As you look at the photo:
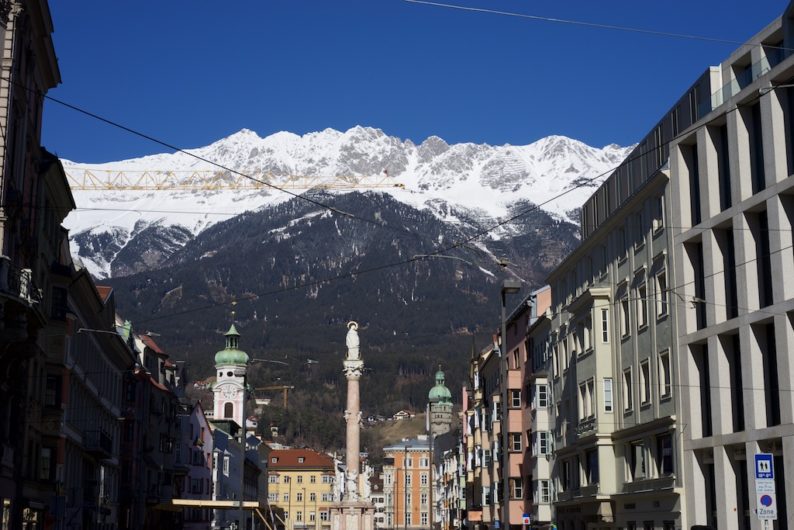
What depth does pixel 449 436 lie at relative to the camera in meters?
178

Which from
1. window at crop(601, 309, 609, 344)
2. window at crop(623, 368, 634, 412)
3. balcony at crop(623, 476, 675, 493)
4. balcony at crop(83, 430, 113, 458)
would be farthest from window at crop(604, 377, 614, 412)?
balcony at crop(83, 430, 113, 458)

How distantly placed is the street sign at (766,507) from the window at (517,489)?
5045cm

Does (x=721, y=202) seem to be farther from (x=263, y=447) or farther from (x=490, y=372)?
(x=263, y=447)

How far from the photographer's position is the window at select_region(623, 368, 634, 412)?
54.0 m

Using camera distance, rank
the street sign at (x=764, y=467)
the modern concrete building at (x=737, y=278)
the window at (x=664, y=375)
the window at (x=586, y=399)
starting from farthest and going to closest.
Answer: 1. the window at (x=586, y=399)
2. the window at (x=664, y=375)
3. the modern concrete building at (x=737, y=278)
4. the street sign at (x=764, y=467)

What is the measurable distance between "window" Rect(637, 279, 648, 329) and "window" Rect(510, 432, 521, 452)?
27569 mm

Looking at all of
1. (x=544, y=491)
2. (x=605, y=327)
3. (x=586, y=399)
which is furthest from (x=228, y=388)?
(x=605, y=327)

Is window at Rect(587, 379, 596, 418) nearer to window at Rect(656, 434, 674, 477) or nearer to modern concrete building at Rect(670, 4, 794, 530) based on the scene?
window at Rect(656, 434, 674, 477)

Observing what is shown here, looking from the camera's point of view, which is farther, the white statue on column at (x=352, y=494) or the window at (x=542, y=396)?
the white statue on column at (x=352, y=494)

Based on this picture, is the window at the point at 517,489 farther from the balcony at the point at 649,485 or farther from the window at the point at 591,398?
the balcony at the point at 649,485

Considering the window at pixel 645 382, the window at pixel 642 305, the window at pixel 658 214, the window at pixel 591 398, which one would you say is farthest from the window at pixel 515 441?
the window at pixel 658 214

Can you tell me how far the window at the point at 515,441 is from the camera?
79.1 meters

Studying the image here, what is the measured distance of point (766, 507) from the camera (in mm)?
28641

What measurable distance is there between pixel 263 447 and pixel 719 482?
478 feet
